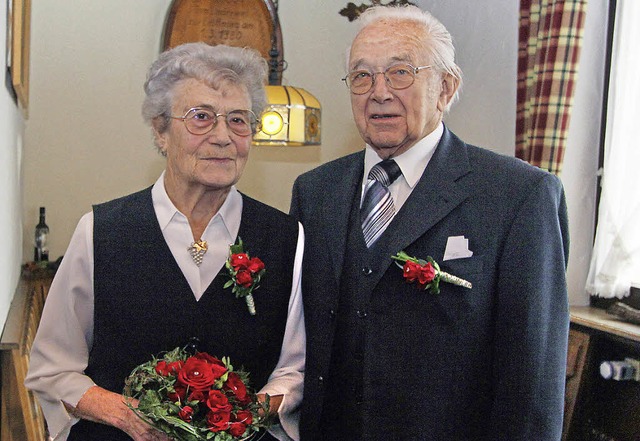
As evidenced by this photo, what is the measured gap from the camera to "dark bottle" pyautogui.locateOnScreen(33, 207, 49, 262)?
5.22 m

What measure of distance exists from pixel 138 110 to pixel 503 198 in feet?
12.5

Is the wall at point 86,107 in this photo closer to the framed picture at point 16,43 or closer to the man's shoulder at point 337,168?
the framed picture at point 16,43

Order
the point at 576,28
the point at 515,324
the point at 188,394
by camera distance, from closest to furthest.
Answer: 1. the point at 188,394
2. the point at 515,324
3. the point at 576,28

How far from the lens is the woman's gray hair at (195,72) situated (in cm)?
215

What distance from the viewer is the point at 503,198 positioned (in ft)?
7.07

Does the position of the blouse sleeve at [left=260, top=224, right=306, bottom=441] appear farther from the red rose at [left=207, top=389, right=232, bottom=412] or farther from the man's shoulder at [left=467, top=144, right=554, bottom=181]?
the man's shoulder at [left=467, top=144, right=554, bottom=181]

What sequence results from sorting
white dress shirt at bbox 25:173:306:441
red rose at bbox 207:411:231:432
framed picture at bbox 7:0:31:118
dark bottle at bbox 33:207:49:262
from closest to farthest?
red rose at bbox 207:411:231:432 → white dress shirt at bbox 25:173:306:441 → framed picture at bbox 7:0:31:118 → dark bottle at bbox 33:207:49:262

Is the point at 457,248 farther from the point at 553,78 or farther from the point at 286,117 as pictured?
the point at 286,117

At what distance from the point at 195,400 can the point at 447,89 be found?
1142 millimetres

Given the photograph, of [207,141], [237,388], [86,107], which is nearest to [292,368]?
[237,388]

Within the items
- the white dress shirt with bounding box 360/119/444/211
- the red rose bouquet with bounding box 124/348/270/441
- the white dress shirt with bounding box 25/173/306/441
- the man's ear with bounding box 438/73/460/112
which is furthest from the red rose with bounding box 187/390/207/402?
the man's ear with bounding box 438/73/460/112

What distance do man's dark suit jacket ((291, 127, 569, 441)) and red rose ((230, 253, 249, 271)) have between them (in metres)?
0.27

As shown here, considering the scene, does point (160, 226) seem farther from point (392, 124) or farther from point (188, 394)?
point (392, 124)

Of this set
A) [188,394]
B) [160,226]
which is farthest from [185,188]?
[188,394]
